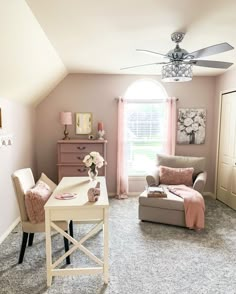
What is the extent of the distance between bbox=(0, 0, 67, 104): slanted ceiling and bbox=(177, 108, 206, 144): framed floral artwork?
255 centimetres

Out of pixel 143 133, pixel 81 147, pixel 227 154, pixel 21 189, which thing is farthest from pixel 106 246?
pixel 227 154

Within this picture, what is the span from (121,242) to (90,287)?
90cm

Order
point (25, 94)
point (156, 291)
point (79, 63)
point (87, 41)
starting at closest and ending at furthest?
point (156, 291)
point (87, 41)
point (25, 94)
point (79, 63)

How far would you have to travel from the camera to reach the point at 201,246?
2863 millimetres

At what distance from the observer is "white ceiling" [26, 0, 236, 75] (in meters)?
1.95

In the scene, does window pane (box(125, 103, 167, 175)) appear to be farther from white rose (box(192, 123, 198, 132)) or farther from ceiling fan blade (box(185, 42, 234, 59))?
ceiling fan blade (box(185, 42, 234, 59))

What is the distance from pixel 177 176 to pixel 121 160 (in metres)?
1.17

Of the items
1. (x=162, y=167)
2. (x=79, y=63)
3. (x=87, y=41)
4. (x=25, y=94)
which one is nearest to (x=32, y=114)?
(x=25, y=94)

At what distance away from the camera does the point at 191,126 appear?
15.9 feet

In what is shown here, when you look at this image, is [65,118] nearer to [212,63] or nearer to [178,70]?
[178,70]

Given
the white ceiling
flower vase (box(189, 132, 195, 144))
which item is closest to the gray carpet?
flower vase (box(189, 132, 195, 144))

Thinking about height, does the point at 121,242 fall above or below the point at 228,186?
below

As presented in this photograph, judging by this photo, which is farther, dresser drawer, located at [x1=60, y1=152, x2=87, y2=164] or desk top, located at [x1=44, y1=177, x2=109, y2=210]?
dresser drawer, located at [x1=60, y1=152, x2=87, y2=164]

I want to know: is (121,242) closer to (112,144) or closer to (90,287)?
(90,287)
